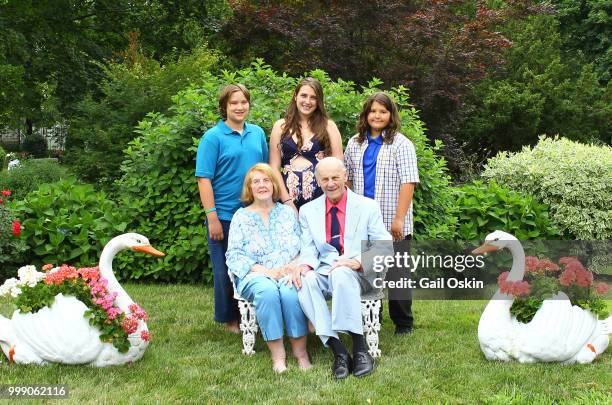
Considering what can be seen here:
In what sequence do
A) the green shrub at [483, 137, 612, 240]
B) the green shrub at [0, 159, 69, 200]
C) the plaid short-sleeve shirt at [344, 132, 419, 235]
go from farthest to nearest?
the green shrub at [0, 159, 69, 200], the green shrub at [483, 137, 612, 240], the plaid short-sleeve shirt at [344, 132, 419, 235]

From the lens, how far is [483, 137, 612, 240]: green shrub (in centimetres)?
759

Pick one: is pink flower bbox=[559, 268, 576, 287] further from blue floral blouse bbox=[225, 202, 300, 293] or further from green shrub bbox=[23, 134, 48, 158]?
green shrub bbox=[23, 134, 48, 158]

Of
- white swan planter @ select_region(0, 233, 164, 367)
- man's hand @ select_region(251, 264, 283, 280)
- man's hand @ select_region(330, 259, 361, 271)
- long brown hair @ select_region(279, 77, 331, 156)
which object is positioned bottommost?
white swan planter @ select_region(0, 233, 164, 367)

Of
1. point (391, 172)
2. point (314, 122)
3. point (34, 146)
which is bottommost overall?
point (34, 146)

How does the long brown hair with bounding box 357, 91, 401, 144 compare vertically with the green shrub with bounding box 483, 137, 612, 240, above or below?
above

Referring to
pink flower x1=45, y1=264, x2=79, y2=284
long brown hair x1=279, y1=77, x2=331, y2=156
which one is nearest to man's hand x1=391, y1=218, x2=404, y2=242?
long brown hair x1=279, y1=77, x2=331, y2=156

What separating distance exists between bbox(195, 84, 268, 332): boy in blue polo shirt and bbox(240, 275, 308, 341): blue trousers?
630 mm

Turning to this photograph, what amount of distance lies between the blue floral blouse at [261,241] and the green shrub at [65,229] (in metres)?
2.36

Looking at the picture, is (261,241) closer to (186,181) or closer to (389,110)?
(389,110)

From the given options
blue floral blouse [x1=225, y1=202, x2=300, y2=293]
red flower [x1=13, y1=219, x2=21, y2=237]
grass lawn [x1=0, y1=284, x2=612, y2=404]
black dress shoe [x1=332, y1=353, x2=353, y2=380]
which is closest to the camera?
grass lawn [x1=0, y1=284, x2=612, y2=404]

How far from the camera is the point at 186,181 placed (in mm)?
6227

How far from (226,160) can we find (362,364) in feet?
5.41

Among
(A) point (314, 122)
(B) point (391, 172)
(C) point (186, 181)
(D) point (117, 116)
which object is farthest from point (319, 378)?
(D) point (117, 116)

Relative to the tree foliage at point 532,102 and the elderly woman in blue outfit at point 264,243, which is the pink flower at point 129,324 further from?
the tree foliage at point 532,102
